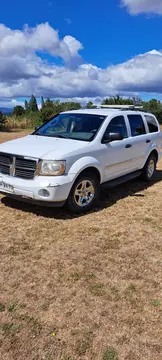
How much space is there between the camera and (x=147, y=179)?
7676 millimetres

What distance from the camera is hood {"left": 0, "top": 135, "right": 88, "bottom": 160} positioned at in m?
4.77

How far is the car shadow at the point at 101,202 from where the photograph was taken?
5.15 meters

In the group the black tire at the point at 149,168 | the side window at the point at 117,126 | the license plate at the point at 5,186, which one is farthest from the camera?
the black tire at the point at 149,168

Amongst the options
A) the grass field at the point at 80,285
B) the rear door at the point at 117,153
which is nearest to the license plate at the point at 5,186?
the grass field at the point at 80,285

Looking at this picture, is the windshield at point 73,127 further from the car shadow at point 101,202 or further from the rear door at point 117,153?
the car shadow at point 101,202

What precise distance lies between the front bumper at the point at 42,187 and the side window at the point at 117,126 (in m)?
1.60

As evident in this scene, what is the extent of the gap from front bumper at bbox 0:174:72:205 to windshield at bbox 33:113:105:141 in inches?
46.4

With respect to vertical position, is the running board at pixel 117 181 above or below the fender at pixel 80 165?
below

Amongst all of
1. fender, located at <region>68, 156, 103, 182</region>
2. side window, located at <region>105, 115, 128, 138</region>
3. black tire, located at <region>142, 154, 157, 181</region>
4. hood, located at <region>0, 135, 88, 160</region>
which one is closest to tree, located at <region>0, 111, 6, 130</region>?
black tire, located at <region>142, 154, 157, 181</region>

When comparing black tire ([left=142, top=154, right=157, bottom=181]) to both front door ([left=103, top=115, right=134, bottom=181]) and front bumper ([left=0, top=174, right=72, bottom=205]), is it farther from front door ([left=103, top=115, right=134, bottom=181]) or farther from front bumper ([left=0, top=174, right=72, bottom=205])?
front bumper ([left=0, top=174, right=72, bottom=205])

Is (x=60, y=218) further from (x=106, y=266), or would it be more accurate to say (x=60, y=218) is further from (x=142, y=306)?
(x=142, y=306)

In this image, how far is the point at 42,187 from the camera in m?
4.64

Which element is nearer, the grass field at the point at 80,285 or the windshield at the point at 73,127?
the grass field at the point at 80,285

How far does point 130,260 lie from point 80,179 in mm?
1761
